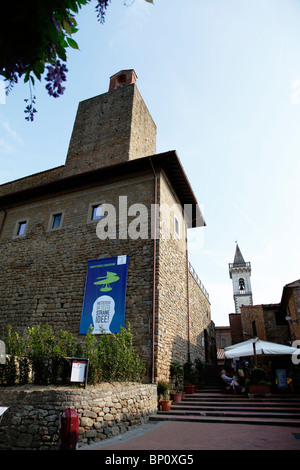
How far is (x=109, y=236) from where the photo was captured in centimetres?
980

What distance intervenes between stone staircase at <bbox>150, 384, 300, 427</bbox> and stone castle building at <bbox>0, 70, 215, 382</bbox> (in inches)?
39.8

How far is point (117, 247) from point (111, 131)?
8.10m

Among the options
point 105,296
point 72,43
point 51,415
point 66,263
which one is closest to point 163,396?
point 105,296

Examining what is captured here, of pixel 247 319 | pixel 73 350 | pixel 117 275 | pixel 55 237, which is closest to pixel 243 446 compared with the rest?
pixel 73 350

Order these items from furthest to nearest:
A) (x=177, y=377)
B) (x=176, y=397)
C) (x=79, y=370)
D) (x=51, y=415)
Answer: (x=177, y=377) < (x=176, y=397) < (x=79, y=370) < (x=51, y=415)

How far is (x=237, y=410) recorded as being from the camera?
23.1 feet

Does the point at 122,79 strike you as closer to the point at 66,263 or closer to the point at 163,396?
the point at 66,263

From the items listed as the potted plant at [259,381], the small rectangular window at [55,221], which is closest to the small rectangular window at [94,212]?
the small rectangular window at [55,221]

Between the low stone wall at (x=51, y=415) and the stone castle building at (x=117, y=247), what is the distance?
2.31 meters

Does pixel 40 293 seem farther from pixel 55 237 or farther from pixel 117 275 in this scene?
pixel 117 275

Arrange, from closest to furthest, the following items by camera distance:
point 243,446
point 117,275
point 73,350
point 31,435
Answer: point 243,446 → point 31,435 → point 73,350 → point 117,275

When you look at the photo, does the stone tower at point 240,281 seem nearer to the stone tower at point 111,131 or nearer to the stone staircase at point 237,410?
the stone tower at point 111,131

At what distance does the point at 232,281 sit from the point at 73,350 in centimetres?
4503

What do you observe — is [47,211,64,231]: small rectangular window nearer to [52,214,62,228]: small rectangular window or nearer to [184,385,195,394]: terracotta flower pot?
[52,214,62,228]: small rectangular window
